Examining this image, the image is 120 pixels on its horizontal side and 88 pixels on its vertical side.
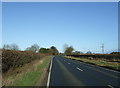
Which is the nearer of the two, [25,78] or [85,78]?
[25,78]

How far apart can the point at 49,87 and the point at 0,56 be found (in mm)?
9469

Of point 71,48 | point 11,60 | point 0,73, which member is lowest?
point 0,73

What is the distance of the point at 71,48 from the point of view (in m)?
149

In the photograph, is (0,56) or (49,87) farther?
(0,56)

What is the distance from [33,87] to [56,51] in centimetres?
17188

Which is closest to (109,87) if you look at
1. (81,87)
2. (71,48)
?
(81,87)

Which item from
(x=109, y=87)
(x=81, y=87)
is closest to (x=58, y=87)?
(x=81, y=87)

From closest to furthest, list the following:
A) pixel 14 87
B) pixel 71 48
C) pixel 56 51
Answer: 1. pixel 14 87
2. pixel 71 48
3. pixel 56 51

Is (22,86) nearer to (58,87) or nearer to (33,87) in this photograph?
(33,87)

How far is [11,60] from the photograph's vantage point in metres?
20.1

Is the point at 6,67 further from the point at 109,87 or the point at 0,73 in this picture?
the point at 109,87

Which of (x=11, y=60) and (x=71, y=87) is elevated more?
(x=11, y=60)

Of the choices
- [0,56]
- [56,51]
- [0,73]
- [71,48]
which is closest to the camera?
[0,56]

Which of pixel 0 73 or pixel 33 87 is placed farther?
pixel 0 73
